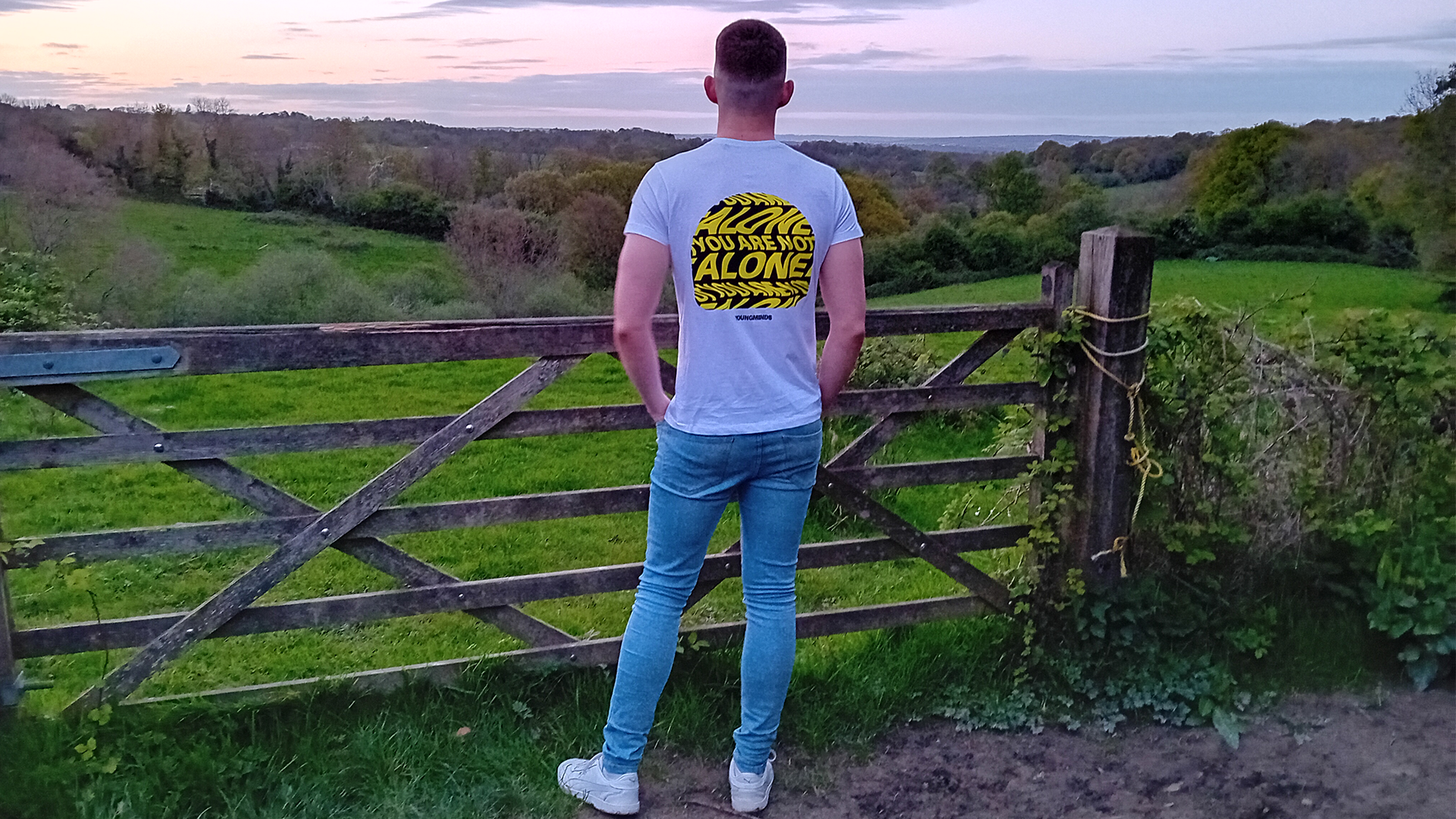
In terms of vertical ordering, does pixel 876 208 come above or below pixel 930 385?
above

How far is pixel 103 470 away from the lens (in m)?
6.38

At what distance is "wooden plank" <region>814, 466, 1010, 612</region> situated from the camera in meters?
3.44

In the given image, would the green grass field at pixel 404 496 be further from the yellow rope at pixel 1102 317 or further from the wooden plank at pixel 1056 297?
the yellow rope at pixel 1102 317

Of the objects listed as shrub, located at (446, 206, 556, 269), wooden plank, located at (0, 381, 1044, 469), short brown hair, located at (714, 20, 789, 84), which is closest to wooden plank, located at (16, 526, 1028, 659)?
wooden plank, located at (0, 381, 1044, 469)

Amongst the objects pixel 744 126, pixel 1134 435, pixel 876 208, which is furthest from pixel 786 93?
pixel 876 208

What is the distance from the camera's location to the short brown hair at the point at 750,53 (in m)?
2.29

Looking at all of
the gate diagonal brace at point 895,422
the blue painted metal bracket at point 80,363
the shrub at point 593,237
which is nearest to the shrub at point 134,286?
the shrub at point 593,237

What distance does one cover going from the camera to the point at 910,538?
3.61 meters

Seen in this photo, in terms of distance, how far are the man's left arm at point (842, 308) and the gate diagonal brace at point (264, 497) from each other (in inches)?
50.6

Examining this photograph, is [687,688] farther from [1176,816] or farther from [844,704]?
[1176,816]

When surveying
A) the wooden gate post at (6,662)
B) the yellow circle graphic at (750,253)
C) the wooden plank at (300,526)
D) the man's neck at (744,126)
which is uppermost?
the man's neck at (744,126)

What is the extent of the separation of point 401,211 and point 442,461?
5658 mm

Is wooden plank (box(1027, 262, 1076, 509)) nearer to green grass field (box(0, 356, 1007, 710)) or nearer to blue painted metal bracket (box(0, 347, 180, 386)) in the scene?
green grass field (box(0, 356, 1007, 710))

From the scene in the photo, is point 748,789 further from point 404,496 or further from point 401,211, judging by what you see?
point 401,211
